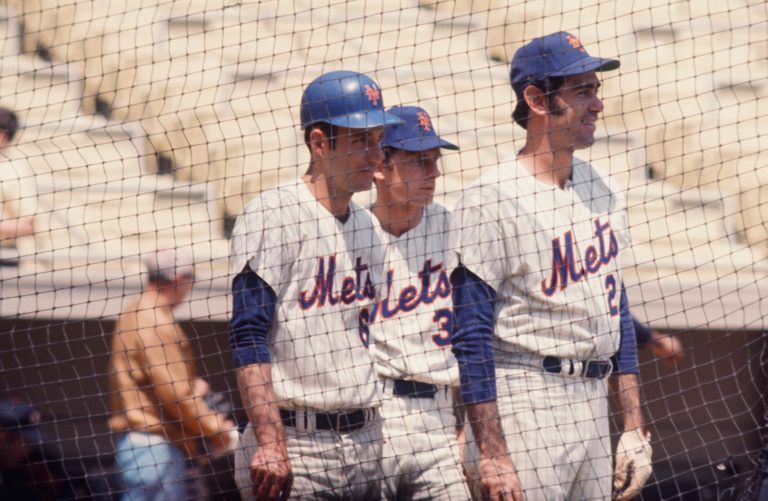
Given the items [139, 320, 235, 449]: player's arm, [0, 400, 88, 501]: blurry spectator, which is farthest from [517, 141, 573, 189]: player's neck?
[0, 400, 88, 501]: blurry spectator

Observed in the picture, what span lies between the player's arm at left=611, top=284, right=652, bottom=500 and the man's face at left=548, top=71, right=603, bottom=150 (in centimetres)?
40

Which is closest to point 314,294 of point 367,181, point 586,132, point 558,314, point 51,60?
point 367,181

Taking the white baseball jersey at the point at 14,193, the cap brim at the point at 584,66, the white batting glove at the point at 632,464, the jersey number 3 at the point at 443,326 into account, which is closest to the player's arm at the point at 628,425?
the white batting glove at the point at 632,464

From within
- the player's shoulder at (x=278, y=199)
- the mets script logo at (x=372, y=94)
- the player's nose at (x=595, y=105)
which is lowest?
the player's shoulder at (x=278, y=199)

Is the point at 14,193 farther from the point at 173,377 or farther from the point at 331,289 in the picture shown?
the point at 331,289

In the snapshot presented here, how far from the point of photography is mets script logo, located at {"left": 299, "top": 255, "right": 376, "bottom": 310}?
2.78 m

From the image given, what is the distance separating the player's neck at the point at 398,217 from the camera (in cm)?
327

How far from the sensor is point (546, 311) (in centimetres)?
274

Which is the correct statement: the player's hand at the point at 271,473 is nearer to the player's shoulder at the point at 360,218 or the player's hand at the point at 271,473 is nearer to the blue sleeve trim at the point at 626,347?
the player's shoulder at the point at 360,218

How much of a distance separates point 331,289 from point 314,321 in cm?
9

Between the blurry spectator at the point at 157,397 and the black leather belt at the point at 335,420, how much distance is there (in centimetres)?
67

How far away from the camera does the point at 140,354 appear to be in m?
3.40

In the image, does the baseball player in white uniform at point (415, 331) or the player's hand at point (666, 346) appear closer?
the baseball player in white uniform at point (415, 331)

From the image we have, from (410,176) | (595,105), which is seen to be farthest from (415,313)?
(595,105)
